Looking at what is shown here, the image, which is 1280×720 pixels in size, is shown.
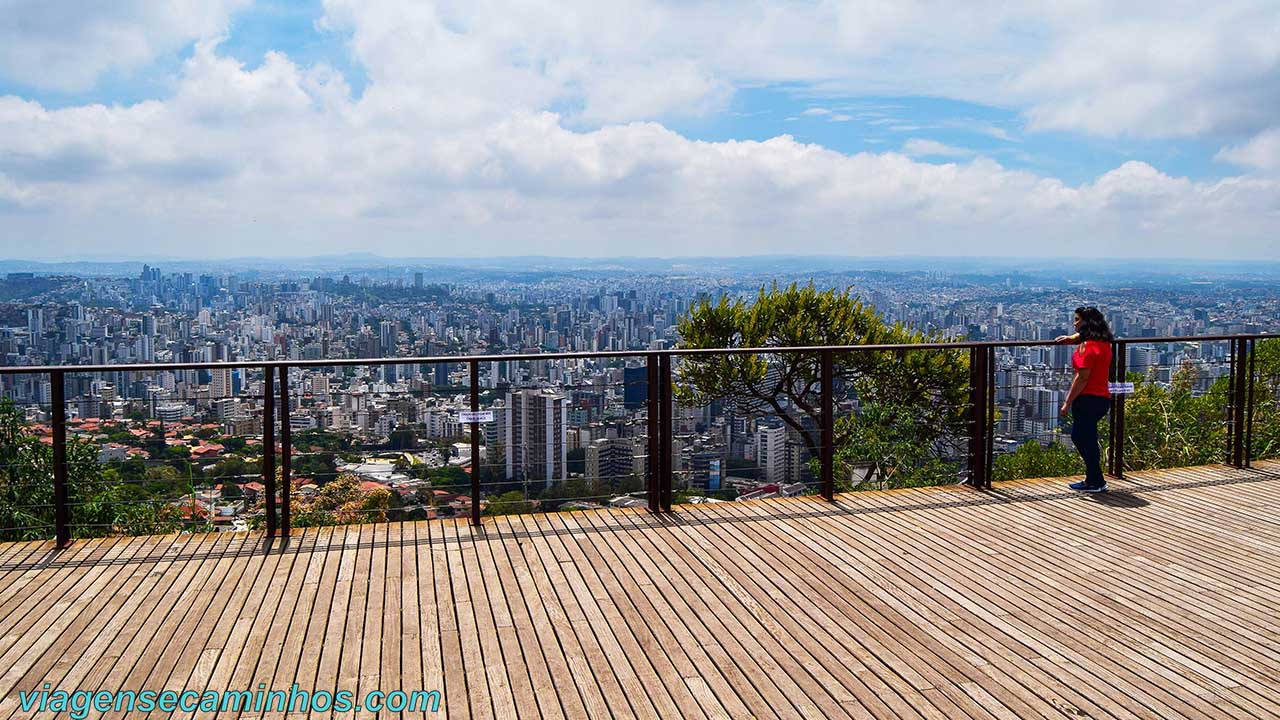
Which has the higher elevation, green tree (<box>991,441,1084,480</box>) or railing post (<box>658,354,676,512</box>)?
railing post (<box>658,354,676,512</box>)

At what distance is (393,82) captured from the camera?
16438 millimetres

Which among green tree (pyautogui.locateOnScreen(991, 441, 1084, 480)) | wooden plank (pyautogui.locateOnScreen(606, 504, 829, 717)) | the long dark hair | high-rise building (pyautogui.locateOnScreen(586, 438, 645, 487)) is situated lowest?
green tree (pyautogui.locateOnScreen(991, 441, 1084, 480))

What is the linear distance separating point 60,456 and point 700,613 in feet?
11.2

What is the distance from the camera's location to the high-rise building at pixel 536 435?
567 cm

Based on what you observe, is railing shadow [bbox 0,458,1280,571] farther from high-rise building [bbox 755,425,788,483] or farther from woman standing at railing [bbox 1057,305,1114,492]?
high-rise building [bbox 755,425,788,483]

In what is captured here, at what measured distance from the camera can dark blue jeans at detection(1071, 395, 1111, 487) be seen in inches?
240

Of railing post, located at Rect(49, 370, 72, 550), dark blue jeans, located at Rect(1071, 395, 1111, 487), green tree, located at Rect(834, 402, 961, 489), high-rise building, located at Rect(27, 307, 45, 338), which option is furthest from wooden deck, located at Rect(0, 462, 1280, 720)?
high-rise building, located at Rect(27, 307, 45, 338)

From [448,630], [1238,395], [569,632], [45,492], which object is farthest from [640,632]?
[1238,395]

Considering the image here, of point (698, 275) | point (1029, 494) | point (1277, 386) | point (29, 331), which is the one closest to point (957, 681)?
point (1029, 494)

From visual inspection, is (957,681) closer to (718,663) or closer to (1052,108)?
(718,663)

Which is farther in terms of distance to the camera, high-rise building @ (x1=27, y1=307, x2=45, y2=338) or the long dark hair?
high-rise building @ (x1=27, y1=307, x2=45, y2=338)

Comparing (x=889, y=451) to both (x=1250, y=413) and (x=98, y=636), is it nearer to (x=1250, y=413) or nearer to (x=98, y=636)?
(x=1250, y=413)

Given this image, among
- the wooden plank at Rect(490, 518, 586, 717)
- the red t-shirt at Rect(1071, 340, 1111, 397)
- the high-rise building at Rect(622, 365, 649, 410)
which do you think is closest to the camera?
the wooden plank at Rect(490, 518, 586, 717)

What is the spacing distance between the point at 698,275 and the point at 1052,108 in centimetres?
2969
